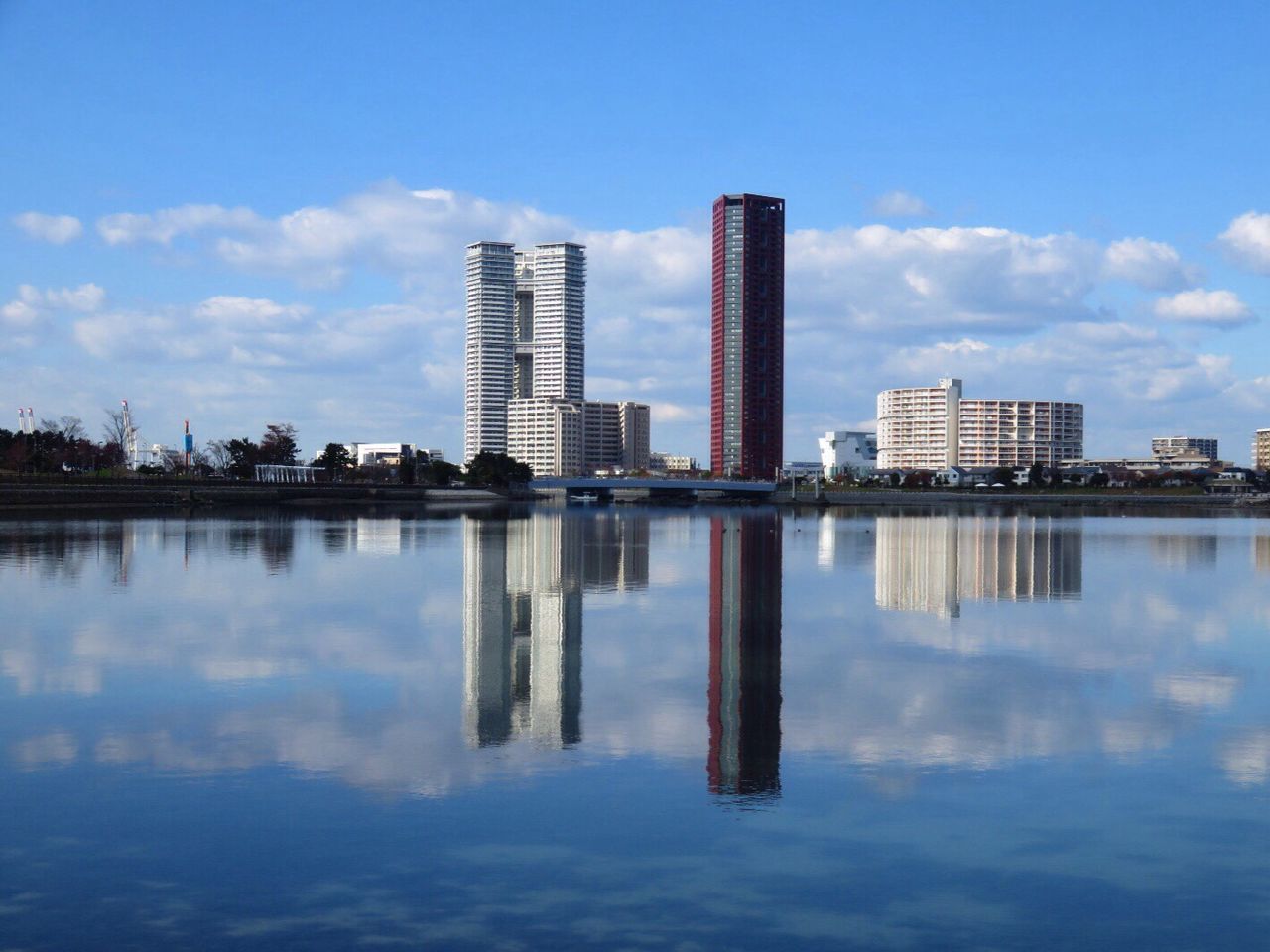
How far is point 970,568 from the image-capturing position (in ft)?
129

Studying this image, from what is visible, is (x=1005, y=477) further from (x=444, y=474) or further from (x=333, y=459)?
(x=333, y=459)

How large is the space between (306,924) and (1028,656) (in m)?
15.1

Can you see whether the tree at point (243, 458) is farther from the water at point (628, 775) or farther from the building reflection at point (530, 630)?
the water at point (628, 775)

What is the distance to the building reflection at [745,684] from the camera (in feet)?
39.6

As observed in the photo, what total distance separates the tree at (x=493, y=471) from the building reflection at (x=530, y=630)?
412ft

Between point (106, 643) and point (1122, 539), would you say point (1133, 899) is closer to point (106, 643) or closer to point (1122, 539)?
point (106, 643)

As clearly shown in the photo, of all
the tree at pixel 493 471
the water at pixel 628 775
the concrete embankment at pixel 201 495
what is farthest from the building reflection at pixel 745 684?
the tree at pixel 493 471

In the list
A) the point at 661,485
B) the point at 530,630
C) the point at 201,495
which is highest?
the point at 661,485

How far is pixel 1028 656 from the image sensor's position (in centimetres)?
1984

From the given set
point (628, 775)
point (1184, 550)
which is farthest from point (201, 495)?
point (628, 775)

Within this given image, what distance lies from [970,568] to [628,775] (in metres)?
30.0

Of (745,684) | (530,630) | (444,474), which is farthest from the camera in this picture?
(444,474)

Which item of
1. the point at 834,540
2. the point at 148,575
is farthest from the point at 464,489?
the point at 148,575

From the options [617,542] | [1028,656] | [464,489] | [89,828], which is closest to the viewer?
[89,828]
